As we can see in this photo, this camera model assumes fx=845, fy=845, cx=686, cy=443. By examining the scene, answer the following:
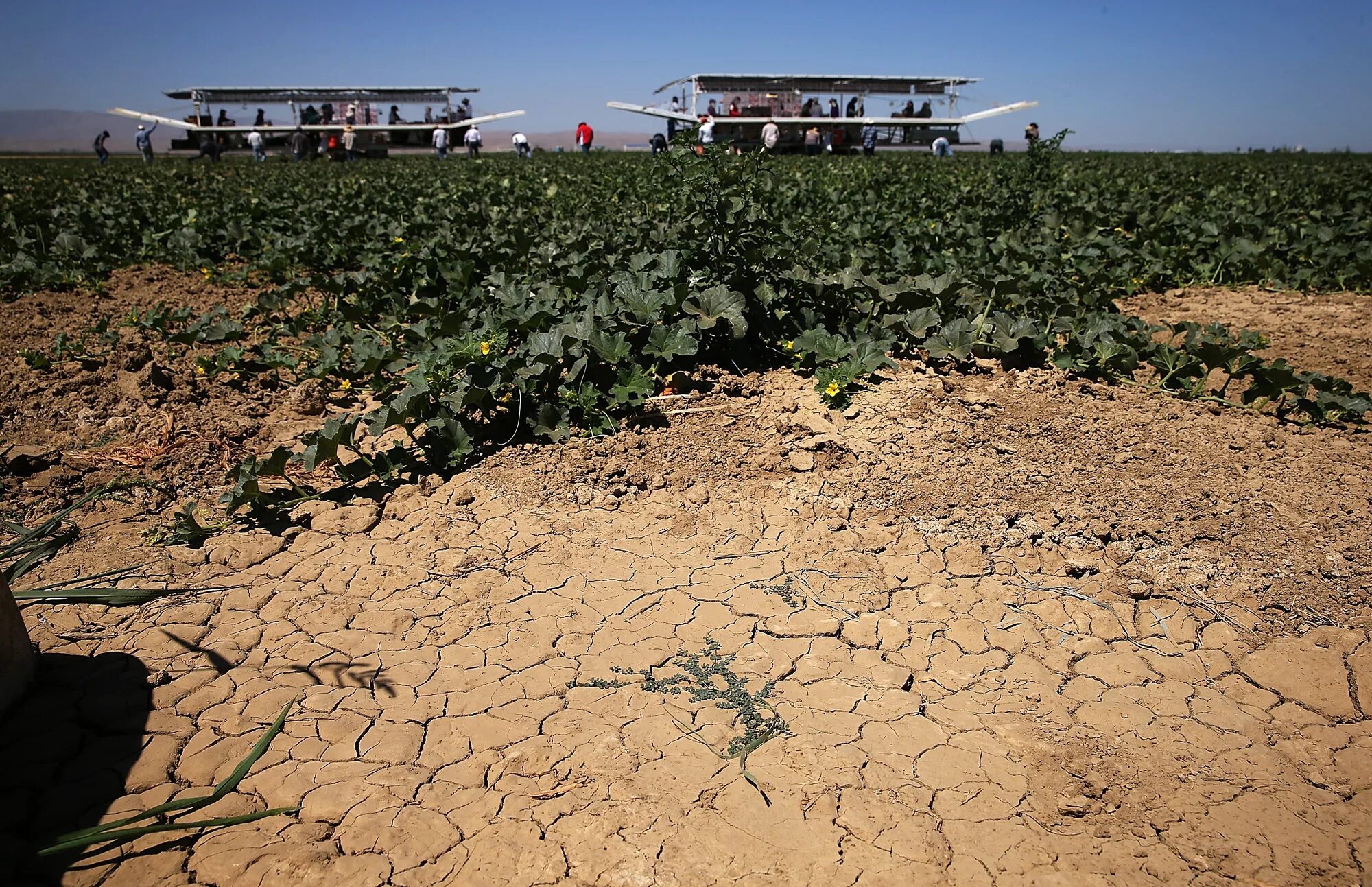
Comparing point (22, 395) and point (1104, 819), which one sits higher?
point (22, 395)

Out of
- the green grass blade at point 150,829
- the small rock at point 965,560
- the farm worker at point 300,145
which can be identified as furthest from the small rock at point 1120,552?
the farm worker at point 300,145

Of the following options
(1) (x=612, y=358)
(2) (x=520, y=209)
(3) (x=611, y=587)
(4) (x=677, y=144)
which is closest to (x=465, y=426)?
(1) (x=612, y=358)

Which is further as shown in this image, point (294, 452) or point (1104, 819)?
point (294, 452)

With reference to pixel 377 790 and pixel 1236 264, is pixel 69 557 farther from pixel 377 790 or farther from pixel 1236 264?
pixel 1236 264

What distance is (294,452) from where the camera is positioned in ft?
14.4

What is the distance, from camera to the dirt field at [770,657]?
2098 mm

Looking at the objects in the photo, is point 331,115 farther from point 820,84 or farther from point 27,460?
point 27,460

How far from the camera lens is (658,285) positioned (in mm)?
5008

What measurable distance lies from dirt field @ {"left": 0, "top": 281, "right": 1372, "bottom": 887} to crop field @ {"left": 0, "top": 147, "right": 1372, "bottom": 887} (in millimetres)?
14

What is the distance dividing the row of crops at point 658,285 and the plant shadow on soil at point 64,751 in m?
1.07

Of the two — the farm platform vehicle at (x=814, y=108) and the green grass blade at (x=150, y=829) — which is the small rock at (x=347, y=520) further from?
the farm platform vehicle at (x=814, y=108)

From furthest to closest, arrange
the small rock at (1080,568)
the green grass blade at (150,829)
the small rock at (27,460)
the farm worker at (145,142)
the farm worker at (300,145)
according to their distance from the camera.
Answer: the farm worker at (300,145) → the farm worker at (145,142) → the small rock at (27,460) → the small rock at (1080,568) → the green grass blade at (150,829)

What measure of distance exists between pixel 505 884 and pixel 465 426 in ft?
8.87

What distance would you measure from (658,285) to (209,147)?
43.3 m
